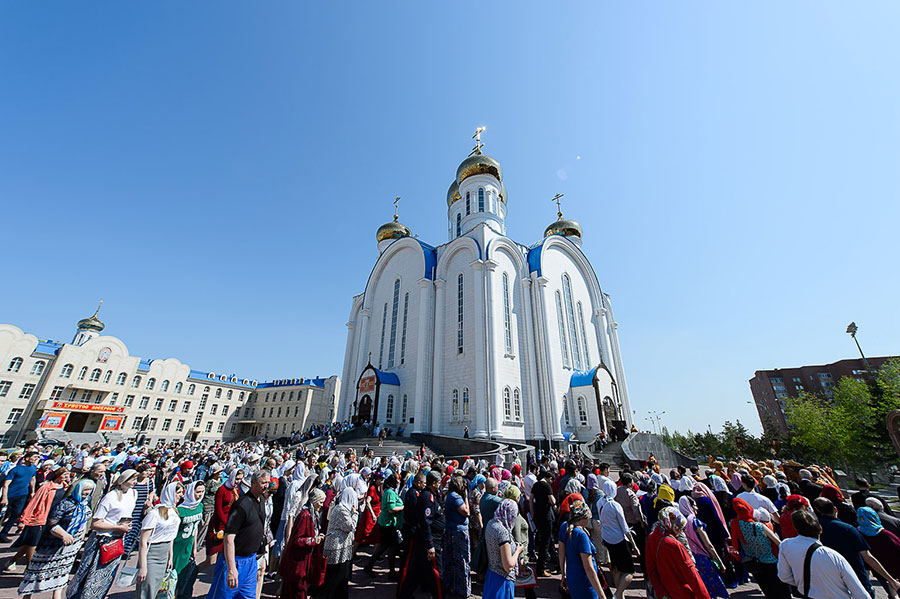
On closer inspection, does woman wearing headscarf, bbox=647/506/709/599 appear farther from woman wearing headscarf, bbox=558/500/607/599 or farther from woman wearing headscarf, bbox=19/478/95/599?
woman wearing headscarf, bbox=19/478/95/599

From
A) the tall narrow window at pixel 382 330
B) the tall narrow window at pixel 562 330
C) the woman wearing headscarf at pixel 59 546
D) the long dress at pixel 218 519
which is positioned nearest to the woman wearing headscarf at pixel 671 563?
the long dress at pixel 218 519

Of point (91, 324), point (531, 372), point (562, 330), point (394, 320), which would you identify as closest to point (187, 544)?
point (531, 372)

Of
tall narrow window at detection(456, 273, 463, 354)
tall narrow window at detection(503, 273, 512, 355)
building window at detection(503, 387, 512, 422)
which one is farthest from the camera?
tall narrow window at detection(456, 273, 463, 354)

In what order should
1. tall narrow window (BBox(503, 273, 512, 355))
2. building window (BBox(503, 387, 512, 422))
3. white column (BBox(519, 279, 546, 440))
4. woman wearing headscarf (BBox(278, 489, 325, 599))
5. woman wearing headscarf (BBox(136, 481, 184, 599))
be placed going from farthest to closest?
tall narrow window (BBox(503, 273, 512, 355)) → white column (BBox(519, 279, 546, 440)) → building window (BBox(503, 387, 512, 422)) → woman wearing headscarf (BBox(278, 489, 325, 599)) → woman wearing headscarf (BBox(136, 481, 184, 599))

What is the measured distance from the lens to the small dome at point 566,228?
114 ft

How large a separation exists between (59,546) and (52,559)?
0.13m

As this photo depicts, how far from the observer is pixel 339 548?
14.2 feet

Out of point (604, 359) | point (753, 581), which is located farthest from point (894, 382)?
point (753, 581)

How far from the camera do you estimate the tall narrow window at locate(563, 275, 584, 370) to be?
25.8m

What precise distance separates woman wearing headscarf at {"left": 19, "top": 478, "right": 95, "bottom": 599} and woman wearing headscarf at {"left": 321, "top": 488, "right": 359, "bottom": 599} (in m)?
3.01

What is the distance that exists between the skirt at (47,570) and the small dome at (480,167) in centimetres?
2915

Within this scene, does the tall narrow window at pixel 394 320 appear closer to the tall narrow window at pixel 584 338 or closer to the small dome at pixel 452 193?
the small dome at pixel 452 193

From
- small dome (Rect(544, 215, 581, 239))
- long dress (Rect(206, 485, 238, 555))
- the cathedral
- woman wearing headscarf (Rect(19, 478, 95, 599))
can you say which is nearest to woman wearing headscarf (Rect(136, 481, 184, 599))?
long dress (Rect(206, 485, 238, 555))

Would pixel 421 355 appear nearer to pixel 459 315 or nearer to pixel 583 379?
pixel 459 315
